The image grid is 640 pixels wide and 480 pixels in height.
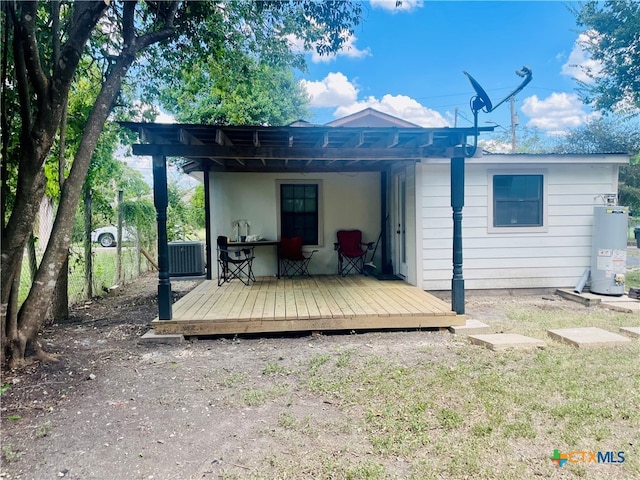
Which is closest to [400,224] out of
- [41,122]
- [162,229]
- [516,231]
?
[516,231]

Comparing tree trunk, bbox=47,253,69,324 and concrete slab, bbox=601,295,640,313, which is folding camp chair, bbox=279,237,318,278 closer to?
tree trunk, bbox=47,253,69,324

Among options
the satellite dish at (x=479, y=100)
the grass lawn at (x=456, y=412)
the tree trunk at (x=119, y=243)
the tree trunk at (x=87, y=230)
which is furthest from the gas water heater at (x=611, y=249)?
the tree trunk at (x=119, y=243)

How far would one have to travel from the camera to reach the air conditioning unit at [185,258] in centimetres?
844

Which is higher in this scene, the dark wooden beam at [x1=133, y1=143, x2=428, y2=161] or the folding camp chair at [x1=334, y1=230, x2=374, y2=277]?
the dark wooden beam at [x1=133, y1=143, x2=428, y2=161]

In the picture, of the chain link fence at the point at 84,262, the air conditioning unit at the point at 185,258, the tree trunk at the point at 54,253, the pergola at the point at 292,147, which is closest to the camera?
the tree trunk at the point at 54,253

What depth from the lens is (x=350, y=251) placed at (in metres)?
7.29

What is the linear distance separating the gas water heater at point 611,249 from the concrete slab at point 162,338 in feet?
20.1

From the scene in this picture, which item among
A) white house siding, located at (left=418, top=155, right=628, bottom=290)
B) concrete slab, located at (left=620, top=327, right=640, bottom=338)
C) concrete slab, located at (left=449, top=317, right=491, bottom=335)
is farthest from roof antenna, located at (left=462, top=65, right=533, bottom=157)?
concrete slab, located at (left=620, top=327, right=640, bottom=338)

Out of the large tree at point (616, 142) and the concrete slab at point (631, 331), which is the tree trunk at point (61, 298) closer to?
the concrete slab at point (631, 331)

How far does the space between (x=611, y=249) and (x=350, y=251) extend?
4.14 metres

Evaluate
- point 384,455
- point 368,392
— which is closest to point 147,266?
point 368,392

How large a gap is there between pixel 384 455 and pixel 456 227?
3.09 metres

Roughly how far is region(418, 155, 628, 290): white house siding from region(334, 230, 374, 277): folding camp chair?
152 cm

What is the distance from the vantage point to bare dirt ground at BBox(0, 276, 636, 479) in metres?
1.94
